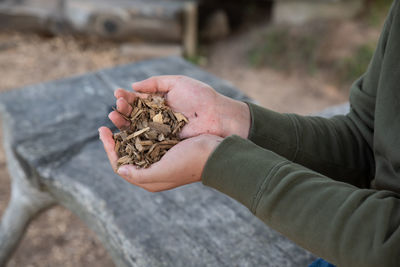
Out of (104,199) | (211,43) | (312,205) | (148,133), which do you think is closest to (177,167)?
(148,133)

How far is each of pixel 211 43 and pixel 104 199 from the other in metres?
3.61

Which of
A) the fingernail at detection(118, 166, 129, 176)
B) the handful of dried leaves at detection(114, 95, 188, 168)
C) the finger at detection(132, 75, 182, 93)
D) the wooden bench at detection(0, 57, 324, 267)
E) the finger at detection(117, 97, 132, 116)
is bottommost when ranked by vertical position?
the wooden bench at detection(0, 57, 324, 267)

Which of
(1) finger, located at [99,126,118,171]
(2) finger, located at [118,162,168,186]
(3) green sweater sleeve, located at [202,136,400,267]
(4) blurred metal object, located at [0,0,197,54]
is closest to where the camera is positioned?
(3) green sweater sleeve, located at [202,136,400,267]

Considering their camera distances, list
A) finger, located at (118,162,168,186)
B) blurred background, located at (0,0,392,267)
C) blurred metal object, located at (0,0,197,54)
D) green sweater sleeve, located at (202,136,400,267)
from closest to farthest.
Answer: green sweater sleeve, located at (202,136,400,267) → finger, located at (118,162,168,186) → blurred background, located at (0,0,392,267) → blurred metal object, located at (0,0,197,54)

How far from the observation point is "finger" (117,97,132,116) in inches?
44.8

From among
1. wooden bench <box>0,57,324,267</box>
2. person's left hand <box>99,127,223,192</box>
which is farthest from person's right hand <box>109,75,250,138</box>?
wooden bench <box>0,57,324,267</box>

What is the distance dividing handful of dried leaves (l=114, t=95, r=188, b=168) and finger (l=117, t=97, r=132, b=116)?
13 millimetres

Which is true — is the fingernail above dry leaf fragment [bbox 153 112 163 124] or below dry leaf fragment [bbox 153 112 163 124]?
below

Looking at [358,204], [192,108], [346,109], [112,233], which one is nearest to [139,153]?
[192,108]

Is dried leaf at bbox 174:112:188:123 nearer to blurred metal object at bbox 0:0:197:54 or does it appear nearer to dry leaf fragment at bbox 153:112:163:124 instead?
dry leaf fragment at bbox 153:112:163:124

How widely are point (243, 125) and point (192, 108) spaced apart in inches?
6.5

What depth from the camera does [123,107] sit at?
1158 millimetres

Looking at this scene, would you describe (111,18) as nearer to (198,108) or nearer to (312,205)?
(198,108)

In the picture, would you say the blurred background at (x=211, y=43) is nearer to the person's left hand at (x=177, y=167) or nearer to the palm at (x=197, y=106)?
the palm at (x=197, y=106)
